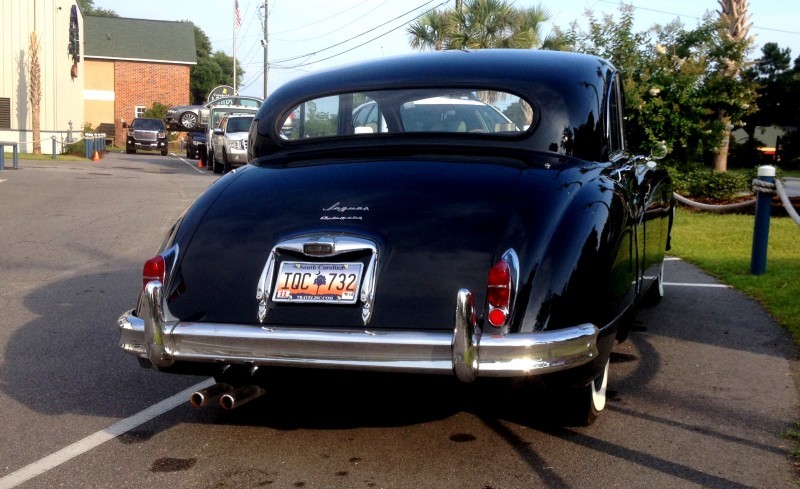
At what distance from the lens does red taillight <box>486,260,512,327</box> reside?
3967 millimetres

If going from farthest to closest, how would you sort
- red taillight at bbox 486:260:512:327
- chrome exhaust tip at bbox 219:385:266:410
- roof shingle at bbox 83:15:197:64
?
1. roof shingle at bbox 83:15:197:64
2. chrome exhaust tip at bbox 219:385:266:410
3. red taillight at bbox 486:260:512:327

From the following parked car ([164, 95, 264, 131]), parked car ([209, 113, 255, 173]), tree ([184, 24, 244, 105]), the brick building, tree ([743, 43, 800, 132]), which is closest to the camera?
parked car ([209, 113, 255, 173])

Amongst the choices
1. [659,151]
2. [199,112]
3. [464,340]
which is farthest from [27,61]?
[464,340]

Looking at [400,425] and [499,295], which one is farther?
[400,425]

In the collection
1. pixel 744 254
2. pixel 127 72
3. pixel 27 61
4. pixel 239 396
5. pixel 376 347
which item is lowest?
pixel 744 254

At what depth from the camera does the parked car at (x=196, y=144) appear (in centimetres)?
3397

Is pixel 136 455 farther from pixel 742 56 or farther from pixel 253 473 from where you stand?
Result: pixel 742 56

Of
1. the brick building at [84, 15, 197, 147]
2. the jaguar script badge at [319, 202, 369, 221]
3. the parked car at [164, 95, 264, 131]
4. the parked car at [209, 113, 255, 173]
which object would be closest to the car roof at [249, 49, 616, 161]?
the jaguar script badge at [319, 202, 369, 221]

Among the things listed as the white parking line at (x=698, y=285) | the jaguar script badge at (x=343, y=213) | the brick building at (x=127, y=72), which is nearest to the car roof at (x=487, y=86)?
the jaguar script badge at (x=343, y=213)

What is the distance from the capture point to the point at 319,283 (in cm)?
417

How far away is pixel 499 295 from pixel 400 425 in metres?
1.23

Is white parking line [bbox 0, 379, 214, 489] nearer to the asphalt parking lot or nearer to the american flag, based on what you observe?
the asphalt parking lot

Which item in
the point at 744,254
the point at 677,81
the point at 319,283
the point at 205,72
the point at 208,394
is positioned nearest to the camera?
the point at 319,283

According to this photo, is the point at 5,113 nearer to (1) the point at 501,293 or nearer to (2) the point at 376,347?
(2) the point at 376,347
